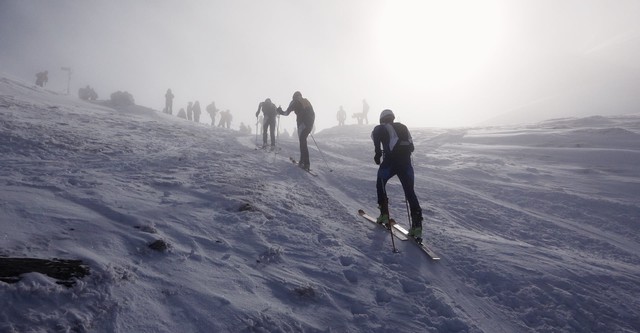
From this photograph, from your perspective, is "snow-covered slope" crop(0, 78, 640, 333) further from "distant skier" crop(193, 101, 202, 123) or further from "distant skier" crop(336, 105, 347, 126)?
"distant skier" crop(336, 105, 347, 126)

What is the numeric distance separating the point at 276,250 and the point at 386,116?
3.58 m

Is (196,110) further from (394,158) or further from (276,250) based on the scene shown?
(276,250)

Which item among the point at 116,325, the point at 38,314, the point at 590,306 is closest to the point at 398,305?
the point at 590,306

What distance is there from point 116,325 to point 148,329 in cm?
27

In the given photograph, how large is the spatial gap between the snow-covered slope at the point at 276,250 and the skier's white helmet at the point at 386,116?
2.12 metres

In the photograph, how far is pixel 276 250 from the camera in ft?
16.7

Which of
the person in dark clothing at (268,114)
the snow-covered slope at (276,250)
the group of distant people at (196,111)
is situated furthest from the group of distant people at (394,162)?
the group of distant people at (196,111)

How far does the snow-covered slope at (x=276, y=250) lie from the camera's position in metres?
3.58

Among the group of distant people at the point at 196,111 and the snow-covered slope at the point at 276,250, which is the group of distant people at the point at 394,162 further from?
the group of distant people at the point at 196,111

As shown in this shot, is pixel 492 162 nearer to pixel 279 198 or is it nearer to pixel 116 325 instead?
pixel 279 198

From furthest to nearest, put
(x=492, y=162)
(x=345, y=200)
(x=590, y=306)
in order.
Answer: (x=492, y=162) → (x=345, y=200) → (x=590, y=306)

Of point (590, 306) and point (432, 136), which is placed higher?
point (432, 136)

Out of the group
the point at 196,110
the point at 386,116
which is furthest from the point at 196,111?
the point at 386,116

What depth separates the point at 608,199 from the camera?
10219 millimetres
